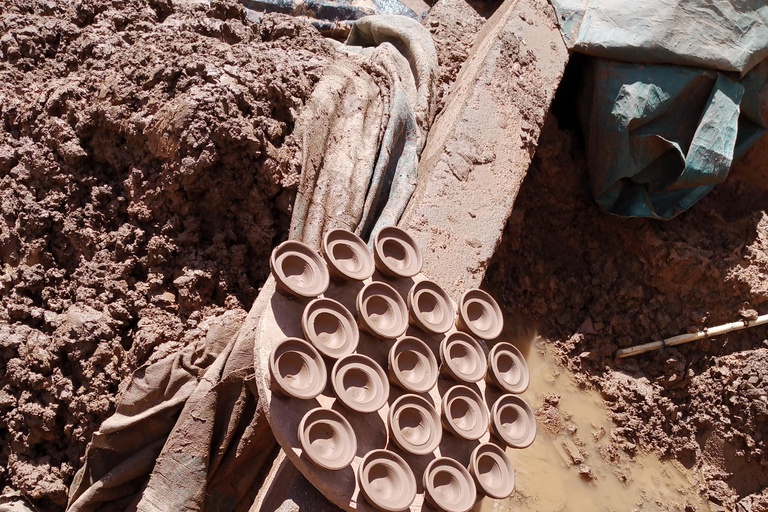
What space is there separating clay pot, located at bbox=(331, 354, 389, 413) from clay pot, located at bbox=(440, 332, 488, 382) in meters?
0.29

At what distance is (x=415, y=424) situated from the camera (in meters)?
2.47

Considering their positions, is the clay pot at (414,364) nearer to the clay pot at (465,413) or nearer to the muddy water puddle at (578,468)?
the clay pot at (465,413)

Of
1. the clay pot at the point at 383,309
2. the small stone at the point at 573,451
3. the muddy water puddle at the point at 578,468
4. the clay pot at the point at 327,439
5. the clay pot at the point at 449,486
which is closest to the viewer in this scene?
the clay pot at the point at 327,439

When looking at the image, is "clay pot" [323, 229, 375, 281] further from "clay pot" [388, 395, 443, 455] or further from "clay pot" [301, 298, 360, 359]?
"clay pot" [388, 395, 443, 455]

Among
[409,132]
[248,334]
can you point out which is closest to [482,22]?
[409,132]

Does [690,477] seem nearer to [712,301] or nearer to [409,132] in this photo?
[712,301]

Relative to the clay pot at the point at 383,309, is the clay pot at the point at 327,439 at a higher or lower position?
lower

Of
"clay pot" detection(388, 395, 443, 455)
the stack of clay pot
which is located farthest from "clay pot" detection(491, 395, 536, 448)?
"clay pot" detection(388, 395, 443, 455)

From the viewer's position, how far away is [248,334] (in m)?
2.67

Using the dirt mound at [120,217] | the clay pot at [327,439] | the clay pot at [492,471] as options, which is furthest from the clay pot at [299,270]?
the clay pot at [492,471]

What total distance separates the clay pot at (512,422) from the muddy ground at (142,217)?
1.13 meters

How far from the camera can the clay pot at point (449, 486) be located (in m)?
2.37

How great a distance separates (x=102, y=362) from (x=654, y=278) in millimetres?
3180

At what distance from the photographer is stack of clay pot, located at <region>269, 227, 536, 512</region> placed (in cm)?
231
